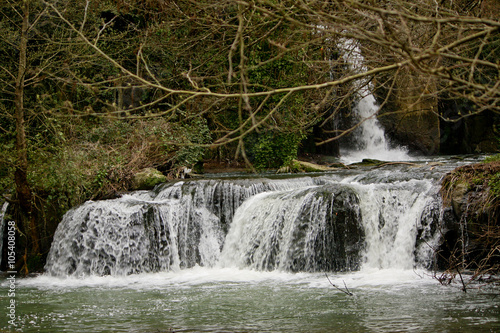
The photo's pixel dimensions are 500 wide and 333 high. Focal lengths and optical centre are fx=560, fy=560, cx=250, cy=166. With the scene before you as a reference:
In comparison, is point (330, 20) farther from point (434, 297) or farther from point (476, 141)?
point (476, 141)

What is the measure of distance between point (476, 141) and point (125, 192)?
1342 cm

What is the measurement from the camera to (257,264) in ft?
32.9

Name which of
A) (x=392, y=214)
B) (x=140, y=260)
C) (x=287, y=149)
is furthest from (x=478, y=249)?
(x=287, y=149)

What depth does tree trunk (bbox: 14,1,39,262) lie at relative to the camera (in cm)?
978

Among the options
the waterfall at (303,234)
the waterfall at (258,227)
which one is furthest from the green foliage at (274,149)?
the waterfall at (303,234)

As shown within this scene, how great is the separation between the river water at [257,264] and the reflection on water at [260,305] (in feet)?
0.07

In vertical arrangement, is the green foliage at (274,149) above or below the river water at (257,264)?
above

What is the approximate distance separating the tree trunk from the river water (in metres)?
0.62

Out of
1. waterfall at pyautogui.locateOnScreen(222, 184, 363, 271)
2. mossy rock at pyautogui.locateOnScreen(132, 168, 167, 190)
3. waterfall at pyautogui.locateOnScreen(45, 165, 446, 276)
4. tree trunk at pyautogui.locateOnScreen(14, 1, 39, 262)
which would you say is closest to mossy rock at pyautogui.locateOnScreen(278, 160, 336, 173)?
waterfall at pyautogui.locateOnScreen(45, 165, 446, 276)

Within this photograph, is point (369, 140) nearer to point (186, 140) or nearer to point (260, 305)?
point (186, 140)

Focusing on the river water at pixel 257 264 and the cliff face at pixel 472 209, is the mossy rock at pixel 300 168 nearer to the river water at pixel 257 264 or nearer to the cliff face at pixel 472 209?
the river water at pixel 257 264

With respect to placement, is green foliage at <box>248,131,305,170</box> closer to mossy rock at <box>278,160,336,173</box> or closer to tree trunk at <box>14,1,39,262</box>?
mossy rock at <box>278,160,336,173</box>

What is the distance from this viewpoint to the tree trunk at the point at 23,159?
9781 millimetres

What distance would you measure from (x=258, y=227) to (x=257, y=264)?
77 cm
